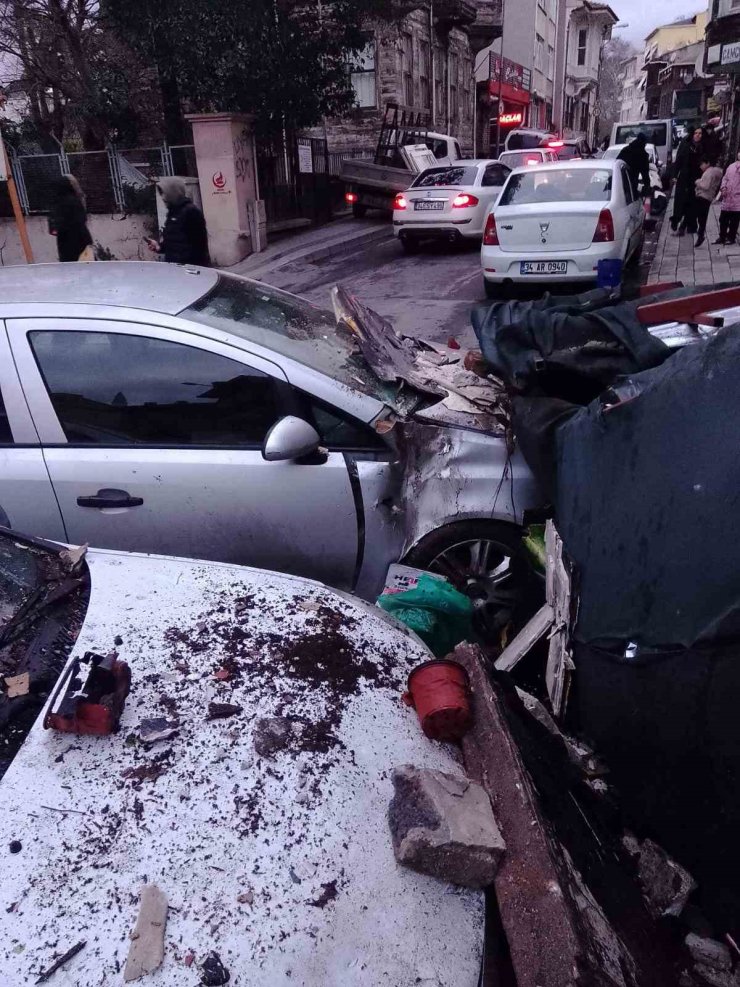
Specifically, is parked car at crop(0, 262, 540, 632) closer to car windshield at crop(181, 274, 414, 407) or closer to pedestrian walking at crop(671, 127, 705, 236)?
car windshield at crop(181, 274, 414, 407)

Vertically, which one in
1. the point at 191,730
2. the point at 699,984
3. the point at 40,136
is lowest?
the point at 699,984

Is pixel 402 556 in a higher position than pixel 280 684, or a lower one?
lower

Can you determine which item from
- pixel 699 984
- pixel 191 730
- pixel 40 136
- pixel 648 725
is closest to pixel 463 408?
pixel 648 725

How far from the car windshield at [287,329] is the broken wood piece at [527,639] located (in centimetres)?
113

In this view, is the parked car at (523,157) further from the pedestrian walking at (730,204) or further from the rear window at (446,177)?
the pedestrian walking at (730,204)

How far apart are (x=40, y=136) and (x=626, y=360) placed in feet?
54.1

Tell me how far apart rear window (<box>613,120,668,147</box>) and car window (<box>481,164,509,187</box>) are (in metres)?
14.2

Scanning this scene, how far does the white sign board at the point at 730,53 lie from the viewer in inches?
821

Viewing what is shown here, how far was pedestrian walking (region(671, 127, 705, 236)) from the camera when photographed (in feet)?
42.1

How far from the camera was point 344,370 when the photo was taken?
3369mm

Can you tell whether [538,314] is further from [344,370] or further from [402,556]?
[402,556]

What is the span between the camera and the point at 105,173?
14.1m

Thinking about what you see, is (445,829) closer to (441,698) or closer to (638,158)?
(441,698)

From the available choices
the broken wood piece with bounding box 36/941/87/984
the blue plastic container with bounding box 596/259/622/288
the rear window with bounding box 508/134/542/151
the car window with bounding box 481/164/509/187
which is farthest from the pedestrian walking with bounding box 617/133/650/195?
the broken wood piece with bounding box 36/941/87/984
